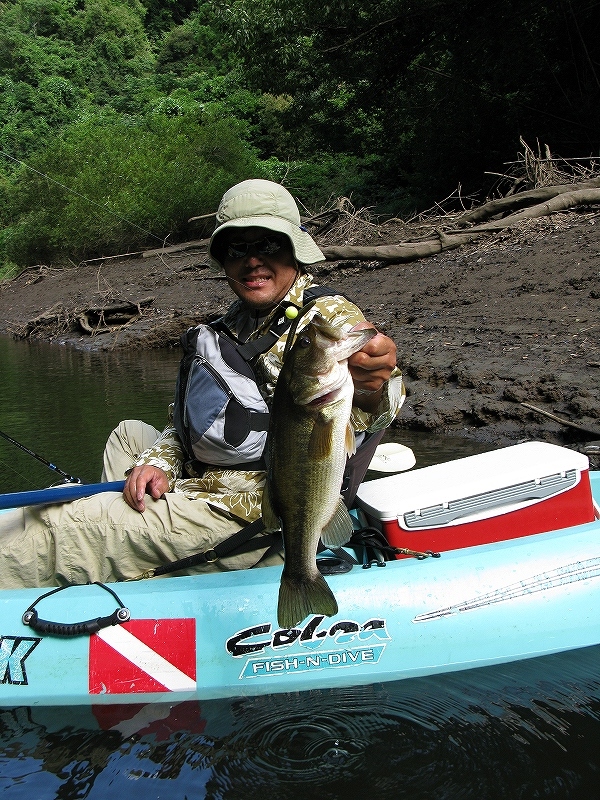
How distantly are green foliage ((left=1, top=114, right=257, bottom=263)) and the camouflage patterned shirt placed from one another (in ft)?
61.0

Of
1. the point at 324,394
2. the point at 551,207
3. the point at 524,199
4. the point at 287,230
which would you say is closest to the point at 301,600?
the point at 324,394

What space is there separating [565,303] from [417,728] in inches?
264

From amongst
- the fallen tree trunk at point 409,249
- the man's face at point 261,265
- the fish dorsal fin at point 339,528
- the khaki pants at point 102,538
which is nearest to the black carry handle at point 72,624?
the khaki pants at point 102,538

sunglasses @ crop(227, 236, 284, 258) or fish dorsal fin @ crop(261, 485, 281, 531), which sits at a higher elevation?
sunglasses @ crop(227, 236, 284, 258)

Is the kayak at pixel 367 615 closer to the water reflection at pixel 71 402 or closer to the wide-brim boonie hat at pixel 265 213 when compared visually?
the wide-brim boonie hat at pixel 265 213

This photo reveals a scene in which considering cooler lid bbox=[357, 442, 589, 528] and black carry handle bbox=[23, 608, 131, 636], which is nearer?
black carry handle bbox=[23, 608, 131, 636]

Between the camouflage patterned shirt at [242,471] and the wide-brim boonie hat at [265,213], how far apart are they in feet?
0.54

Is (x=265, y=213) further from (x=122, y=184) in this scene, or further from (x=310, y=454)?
(x=122, y=184)

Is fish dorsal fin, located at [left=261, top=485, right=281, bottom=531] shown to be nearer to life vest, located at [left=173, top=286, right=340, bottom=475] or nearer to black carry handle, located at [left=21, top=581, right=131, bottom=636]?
life vest, located at [left=173, top=286, right=340, bottom=475]

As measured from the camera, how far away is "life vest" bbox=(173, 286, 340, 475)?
3.21m

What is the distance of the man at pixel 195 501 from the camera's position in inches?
130

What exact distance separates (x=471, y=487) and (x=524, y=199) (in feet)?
32.0

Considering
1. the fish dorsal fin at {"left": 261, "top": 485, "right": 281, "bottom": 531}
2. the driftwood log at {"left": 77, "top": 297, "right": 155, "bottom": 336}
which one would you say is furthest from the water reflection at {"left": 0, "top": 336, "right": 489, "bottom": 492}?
the fish dorsal fin at {"left": 261, "top": 485, "right": 281, "bottom": 531}

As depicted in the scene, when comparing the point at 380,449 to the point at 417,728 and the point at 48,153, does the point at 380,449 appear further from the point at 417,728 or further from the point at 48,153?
the point at 48,153
